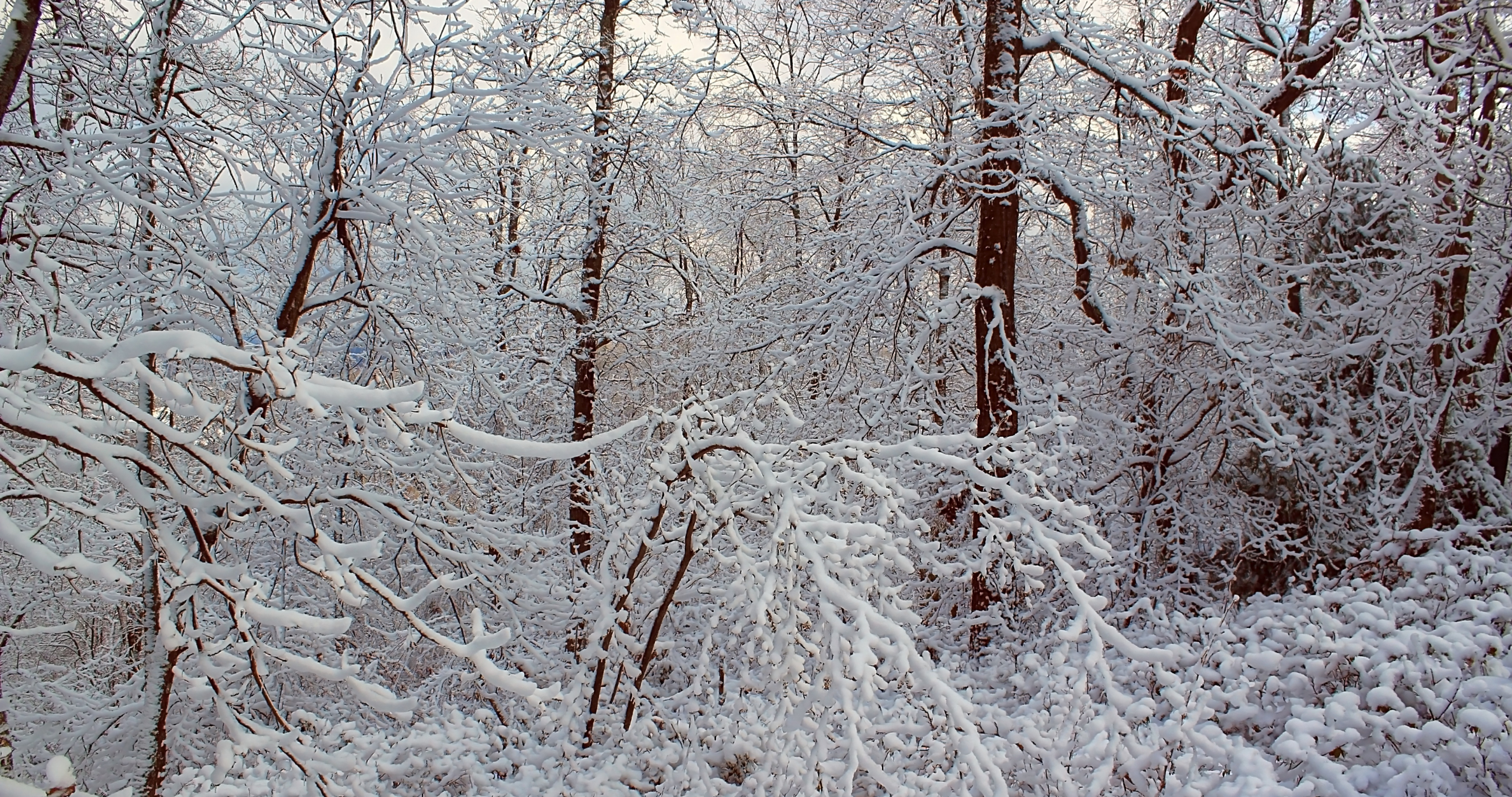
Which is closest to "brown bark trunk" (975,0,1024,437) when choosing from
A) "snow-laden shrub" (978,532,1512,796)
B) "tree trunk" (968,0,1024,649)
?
"tree trunk" (968,0,1024,649)

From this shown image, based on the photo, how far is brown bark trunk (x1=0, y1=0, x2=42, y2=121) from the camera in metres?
2.61

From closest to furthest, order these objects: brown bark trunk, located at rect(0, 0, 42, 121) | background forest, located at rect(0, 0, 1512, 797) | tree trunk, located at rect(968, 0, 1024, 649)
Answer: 1. brown bark trunk, located at rect(0, 0, 42, 121)
2. background forest, located at rect(0, 0, 1512, 797)
3. tree trunk, located at rect(968, 0, 1024, 649)

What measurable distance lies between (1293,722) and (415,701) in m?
4.43

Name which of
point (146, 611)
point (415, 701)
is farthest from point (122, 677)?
point (415, 701)

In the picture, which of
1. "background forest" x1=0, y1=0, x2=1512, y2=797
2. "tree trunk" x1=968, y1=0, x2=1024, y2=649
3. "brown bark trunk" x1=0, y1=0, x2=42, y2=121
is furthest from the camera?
"tree trunk" x1=968, y1=0, x2=1024, y2=649

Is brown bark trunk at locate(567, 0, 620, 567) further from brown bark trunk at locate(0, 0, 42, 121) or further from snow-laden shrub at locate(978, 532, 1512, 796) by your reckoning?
brown bark trunk at locate(0, 0, 42, 121)

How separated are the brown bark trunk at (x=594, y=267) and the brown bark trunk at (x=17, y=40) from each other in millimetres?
5389

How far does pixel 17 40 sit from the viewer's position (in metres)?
2.63

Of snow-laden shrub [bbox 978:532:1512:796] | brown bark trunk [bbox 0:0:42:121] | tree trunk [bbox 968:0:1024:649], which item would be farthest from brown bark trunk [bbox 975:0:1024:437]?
brown bark trunk [bbox 0:0:42:121]

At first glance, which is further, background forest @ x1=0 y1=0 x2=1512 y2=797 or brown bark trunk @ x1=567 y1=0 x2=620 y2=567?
brown bark trunk @ x1=567 y1=0 x2=620 y2=567

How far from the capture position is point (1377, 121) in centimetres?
680

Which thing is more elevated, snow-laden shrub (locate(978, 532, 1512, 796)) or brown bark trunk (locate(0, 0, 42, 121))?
brown bark trunk (locate(0, 0, 42, 121))

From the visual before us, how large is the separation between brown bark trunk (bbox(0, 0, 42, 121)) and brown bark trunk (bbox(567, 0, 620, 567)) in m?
5.39

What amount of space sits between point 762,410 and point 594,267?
2.56 metres
